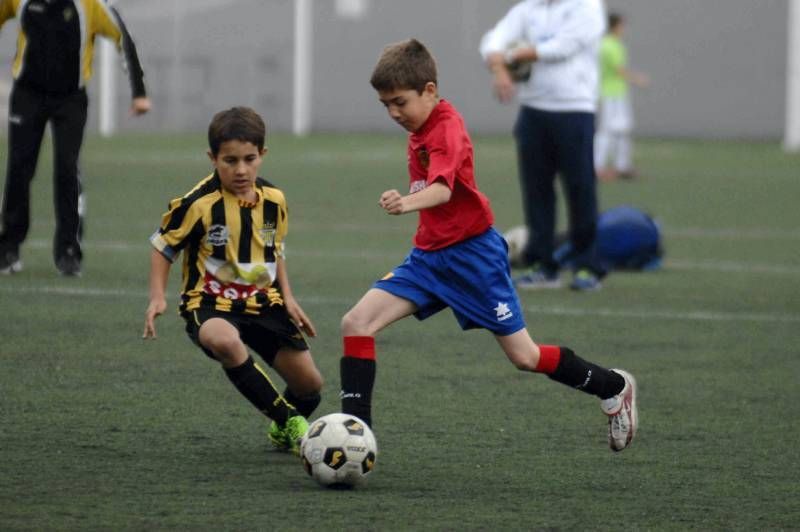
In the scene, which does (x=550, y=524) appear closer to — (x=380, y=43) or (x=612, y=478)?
(x=612, y=478)

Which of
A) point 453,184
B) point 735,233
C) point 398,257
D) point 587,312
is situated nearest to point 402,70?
point 453,184

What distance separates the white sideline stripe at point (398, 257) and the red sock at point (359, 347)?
22.3ft

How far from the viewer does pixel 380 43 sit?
3631cm

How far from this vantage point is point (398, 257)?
12.9 meters

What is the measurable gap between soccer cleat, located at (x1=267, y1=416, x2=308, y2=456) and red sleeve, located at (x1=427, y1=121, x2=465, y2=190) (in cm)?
97

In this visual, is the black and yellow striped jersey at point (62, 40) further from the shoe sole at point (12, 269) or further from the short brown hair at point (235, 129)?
the short brown hair at point (235, 129)

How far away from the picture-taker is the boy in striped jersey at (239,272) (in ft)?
19.1

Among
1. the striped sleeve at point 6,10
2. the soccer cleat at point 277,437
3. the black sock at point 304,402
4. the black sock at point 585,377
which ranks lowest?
the soccer cleat at point 277,437

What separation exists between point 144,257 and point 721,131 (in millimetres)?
23609

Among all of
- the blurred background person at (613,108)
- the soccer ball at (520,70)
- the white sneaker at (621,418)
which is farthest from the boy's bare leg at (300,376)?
the blurred background person at (613,108)

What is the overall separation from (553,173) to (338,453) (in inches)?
234

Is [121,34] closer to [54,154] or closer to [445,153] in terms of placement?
[54,154]

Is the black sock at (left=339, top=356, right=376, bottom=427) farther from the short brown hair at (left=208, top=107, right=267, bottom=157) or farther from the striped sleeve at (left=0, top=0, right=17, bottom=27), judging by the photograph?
the striped sleeve at (left=0, top=0, right=17, bottom=27)

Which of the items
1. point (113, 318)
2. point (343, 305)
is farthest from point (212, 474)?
point (343, 305)
